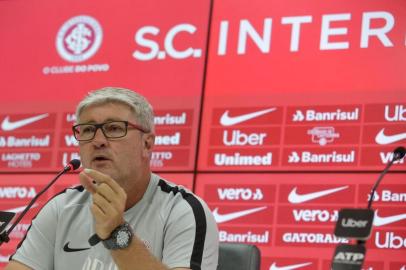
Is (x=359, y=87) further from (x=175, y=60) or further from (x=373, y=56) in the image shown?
(x=175, y=60)

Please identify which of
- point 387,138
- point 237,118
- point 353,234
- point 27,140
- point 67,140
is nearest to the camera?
point 353,234

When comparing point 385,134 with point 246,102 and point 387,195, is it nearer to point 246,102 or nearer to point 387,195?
point 387,195

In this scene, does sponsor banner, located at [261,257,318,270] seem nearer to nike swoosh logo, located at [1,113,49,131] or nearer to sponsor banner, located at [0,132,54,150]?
sponsor banner, located at [0,132,54,150]

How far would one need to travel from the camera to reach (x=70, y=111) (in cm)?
479

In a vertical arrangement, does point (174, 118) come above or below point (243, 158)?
above

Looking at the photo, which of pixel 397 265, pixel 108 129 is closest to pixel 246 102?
pixel 397 265

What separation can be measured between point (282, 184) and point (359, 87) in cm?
62

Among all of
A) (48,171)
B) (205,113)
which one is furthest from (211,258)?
(48,171)

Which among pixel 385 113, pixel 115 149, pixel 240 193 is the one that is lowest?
pixel 240 193

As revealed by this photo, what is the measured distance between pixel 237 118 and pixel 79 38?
A: 117 centimetres

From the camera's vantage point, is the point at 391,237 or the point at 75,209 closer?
the point at 75,209

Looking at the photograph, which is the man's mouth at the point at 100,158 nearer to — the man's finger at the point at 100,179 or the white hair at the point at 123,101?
the white hair at the point at 123,101

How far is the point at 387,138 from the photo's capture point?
4051 millimetres

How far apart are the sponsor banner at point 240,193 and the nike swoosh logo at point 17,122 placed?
1.15 meters
